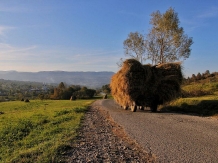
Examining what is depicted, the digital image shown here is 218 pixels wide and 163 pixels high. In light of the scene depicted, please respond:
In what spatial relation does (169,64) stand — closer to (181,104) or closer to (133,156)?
(181,104)

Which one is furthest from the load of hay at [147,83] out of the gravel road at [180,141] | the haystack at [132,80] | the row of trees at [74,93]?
the row of trees at [74,93]

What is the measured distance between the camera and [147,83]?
14.5 meters

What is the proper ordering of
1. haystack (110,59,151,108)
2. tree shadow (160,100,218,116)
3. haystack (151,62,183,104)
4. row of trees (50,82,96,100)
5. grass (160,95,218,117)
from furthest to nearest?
row of trees (50,82,96,100) → haystack (151,62,183,104) → haystack (110,59,151,108) → grass (160,95,218,117) → tree shadow (160,100,218,116)

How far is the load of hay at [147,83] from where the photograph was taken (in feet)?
46.7

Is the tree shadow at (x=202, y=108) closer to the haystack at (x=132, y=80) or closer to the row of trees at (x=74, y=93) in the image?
the haystack at (x=132, y=80)

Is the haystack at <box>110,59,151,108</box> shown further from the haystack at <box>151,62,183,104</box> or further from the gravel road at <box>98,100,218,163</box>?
the gravel road at <box>98,100,218,163</box>

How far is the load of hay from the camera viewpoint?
14227 millimetres

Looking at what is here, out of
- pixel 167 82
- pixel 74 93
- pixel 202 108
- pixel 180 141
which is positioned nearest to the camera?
pixel 180 141

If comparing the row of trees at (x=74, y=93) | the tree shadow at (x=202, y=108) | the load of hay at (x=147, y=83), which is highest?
the load of hay at (x=147, y=83)

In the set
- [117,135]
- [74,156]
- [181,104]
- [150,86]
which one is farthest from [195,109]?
[74,156]

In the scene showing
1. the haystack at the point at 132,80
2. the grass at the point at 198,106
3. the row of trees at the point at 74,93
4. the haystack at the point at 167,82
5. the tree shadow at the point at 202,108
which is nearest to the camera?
the tree shadow at the point at 202,108

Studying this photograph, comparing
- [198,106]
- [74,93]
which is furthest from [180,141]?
[74,93]

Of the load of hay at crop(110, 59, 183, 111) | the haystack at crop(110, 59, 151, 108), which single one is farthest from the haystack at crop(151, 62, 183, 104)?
the haystack at crop(110, 59, 151, 108)

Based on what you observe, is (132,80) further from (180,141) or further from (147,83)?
(180,141)
